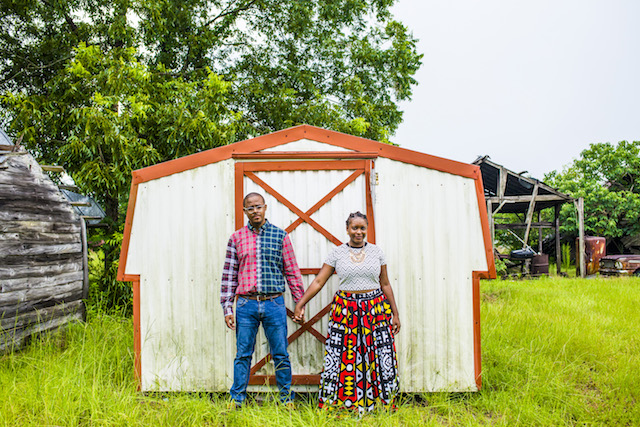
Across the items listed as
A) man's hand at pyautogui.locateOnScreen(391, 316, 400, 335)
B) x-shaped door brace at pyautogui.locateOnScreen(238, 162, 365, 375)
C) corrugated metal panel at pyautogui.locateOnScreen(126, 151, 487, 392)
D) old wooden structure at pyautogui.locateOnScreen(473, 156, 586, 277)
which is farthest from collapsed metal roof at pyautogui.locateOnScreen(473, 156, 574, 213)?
man's hand at pyautogui.locateOnScreen(391, 316, 400, 335)

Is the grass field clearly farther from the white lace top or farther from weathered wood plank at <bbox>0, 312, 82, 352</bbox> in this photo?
the white lace top

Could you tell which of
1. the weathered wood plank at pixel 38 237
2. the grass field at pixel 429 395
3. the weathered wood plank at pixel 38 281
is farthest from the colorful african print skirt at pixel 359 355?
the weathered wood plank at pixel 38 237

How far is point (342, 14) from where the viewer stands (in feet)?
37.5

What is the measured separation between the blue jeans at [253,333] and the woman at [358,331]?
0.18 m

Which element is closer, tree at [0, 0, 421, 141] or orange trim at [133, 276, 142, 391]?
orange trim at [133, 276, 142, 391]

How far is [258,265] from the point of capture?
145 inches

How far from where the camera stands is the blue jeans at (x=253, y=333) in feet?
12.1

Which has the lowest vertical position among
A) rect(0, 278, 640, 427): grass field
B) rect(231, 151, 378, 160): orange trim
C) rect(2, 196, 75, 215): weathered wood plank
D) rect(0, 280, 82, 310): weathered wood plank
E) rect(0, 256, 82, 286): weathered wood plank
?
rect(0, 278, 640, 427): grass field

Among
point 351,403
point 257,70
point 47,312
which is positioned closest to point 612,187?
point 257,70

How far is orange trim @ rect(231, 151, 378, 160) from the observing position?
172 inches

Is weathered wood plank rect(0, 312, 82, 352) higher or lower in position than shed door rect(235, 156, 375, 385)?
lower

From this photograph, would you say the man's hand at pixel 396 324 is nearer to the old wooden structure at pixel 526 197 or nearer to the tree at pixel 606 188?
the old wooden structure at pixel 526 197

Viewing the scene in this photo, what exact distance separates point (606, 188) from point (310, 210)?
720 inches

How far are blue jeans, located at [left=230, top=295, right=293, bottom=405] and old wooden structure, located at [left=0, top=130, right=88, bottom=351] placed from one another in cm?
303
